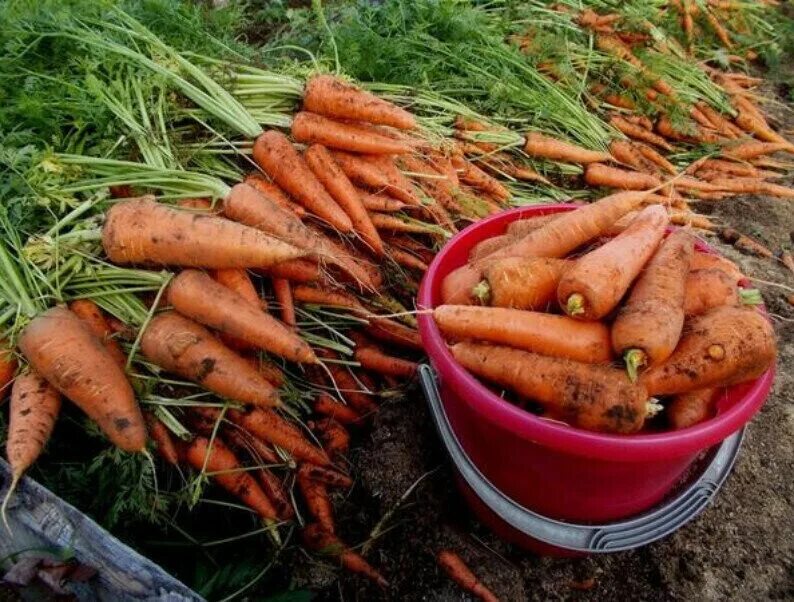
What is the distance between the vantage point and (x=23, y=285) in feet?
6.10

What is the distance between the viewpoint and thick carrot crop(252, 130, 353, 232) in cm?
218

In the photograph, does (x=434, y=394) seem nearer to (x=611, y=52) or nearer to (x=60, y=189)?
(x=60, y=189)

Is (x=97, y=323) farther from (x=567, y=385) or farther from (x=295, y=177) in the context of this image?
(x=567, y=385)

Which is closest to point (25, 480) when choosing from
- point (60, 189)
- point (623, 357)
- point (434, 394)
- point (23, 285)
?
point (23, 285)

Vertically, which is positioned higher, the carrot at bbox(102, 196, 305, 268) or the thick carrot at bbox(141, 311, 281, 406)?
the carrot at bbox(102, 196, 305, 268)

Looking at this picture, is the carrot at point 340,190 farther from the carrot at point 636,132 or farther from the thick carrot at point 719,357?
the carrot at point 636,132

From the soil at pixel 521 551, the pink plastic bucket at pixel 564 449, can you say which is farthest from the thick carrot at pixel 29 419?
the pink plastic bucket at pixel 564 449

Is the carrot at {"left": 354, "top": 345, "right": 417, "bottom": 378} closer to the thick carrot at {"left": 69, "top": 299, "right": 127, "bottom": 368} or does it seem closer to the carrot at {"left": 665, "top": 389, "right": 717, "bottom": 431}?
the thick carrot at {"left": 69, "top": 299, "right": 127, "bottom": 368}

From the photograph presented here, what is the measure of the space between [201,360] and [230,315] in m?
0.15

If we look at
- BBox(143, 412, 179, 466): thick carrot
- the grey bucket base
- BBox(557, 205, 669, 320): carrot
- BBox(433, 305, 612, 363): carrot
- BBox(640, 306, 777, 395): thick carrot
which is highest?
BBox(557, 205, 669, 320): carrot

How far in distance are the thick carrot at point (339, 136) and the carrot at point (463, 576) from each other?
1.42 meters

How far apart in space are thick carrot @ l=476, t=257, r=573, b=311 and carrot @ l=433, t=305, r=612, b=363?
0.18ft

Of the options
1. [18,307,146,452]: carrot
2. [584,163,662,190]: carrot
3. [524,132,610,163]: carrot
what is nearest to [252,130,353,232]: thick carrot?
[18,307,146,452]: carrot

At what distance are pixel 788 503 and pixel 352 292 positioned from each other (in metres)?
1.58
